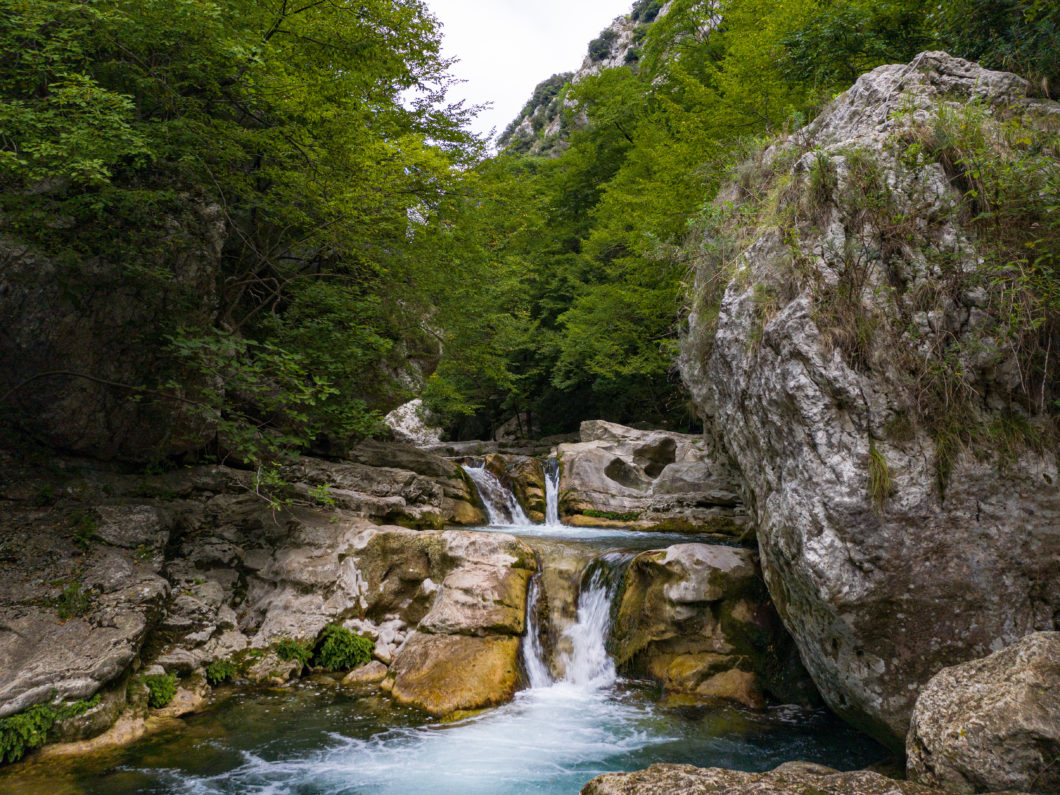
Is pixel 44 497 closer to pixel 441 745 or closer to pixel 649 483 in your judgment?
pixel 441 745

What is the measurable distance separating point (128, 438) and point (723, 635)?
8.48 metres

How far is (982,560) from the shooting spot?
4520 millimetres

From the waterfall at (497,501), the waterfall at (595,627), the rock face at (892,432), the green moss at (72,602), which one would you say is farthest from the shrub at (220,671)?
the waterfall at (497,501)

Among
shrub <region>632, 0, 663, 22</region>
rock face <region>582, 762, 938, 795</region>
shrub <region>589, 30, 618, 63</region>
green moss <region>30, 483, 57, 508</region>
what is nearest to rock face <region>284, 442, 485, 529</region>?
green moss <region>30, 483, 57, 508</region>

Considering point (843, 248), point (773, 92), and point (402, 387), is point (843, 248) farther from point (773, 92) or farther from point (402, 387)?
point (402, 387)

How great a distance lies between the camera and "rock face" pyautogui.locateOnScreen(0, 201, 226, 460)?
6.73 metres

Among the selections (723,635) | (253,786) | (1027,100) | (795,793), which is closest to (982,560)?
(795,793)

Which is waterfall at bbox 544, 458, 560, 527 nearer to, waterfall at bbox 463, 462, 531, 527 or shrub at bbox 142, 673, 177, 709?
waterfall at bbox 463, 462, 531, 527

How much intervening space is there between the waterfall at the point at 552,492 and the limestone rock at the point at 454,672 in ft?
19.7

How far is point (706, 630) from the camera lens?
280 inches

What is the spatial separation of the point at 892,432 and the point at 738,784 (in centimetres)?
311

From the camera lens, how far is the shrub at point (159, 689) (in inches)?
239

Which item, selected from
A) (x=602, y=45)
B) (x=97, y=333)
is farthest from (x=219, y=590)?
(x=602, y=45)

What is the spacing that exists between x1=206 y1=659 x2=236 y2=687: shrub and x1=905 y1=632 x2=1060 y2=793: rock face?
22.7ft
